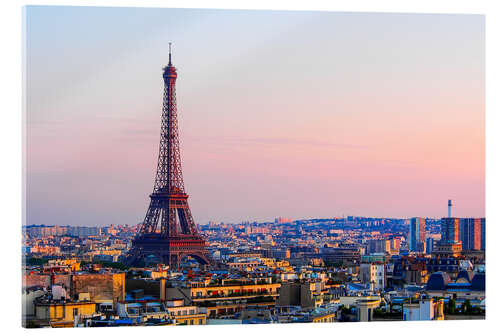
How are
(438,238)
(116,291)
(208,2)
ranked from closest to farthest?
1. (208,2)
2. (116,291)
3. (438,238)

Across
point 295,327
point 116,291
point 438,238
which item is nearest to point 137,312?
point 116,291

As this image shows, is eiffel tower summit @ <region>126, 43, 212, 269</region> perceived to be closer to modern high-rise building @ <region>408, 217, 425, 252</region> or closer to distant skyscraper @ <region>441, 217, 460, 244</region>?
distant skyscraper @ <region>441, 217, 460, 244</region>

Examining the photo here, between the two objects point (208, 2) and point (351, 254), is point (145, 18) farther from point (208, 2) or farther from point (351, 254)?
point (351, 254)

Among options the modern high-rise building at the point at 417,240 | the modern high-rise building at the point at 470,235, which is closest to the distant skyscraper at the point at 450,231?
the modern high-rise building at the point at 470,235

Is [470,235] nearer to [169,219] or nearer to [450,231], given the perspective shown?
[450,231]

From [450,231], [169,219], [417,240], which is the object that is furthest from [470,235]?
[417,240]

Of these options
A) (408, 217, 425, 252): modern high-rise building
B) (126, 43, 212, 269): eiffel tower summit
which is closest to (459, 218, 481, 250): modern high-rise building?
(408, 217, 425, 252): modern high-rise building

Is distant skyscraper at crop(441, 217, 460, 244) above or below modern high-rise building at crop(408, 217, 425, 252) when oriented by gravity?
above
